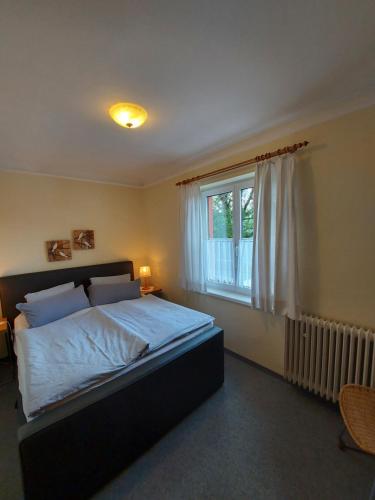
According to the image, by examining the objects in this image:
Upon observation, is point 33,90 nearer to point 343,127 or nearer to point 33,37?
point 33,37

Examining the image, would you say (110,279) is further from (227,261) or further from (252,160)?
(252,160)

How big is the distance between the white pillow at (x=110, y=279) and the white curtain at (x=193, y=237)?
955 mm

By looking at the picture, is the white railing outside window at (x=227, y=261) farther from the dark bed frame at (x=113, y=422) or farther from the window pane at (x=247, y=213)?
the dark bed frame at (x=113, y=422)

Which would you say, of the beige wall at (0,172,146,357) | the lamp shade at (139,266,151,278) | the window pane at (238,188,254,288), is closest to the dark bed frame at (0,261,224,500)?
the window pane at (238,188,254,288)

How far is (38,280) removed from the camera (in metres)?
2.57

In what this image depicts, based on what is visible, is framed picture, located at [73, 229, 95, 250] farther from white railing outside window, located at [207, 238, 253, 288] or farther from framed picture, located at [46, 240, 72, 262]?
white railing outside window, located at [207, 238, 253, 288]

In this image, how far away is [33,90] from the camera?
4.21 ft

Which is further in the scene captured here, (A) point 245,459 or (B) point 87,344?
(B) point 87,344

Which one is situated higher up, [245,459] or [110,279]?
[110,279]

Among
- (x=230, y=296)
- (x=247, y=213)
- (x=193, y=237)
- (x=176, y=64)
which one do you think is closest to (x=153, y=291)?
(x=193, y=237)

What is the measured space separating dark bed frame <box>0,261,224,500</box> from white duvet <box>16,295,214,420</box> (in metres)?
0.09

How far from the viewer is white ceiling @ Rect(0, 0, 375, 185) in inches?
34.8

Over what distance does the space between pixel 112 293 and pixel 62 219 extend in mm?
1226

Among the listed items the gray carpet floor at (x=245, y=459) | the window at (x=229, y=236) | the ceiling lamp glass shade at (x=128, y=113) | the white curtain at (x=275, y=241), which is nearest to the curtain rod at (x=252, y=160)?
the white curtain at (x=275, y=241)
